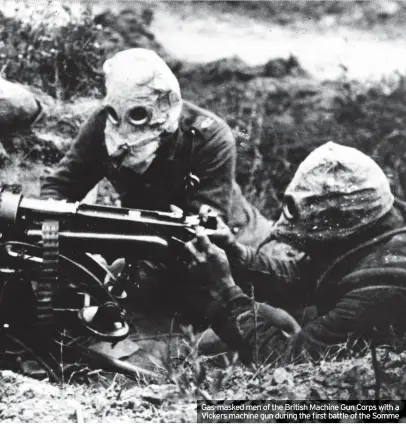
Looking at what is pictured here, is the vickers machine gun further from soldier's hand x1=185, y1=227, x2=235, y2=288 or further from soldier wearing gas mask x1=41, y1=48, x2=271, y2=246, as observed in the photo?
soldier wearing gas mask x1=41, y1=48, x2=271, y2=246

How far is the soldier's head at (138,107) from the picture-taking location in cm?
361

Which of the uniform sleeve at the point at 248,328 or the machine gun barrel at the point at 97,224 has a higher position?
the machine gun barrel at the point at 97,224

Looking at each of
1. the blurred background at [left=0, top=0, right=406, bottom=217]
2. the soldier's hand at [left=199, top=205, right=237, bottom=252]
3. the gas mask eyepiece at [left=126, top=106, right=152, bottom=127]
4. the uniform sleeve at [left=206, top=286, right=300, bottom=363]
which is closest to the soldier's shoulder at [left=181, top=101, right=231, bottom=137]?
the gas mask eyepiece at [left=126, top=106, right=152, bottom=127]

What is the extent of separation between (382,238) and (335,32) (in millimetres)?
3028

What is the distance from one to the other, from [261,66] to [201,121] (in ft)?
6.41

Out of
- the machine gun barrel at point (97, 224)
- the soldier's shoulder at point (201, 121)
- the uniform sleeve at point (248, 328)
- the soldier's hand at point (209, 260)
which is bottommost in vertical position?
the uniform sleeve at point (248, 328)

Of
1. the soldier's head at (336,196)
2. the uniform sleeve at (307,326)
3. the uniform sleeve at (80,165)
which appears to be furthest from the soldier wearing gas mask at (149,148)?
the uniform sleeve at (307,326)

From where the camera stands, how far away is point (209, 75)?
5.62 m

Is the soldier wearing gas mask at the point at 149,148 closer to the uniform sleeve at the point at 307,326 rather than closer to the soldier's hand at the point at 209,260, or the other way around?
the soldier's hand at the point at 209,260

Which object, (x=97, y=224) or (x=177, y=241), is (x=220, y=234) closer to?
(x=177, y=241)

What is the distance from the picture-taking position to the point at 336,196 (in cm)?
314

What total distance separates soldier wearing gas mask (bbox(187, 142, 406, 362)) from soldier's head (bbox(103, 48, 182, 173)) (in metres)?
0.65

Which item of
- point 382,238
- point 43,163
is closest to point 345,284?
point 382,238

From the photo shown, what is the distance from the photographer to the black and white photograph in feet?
9.38
